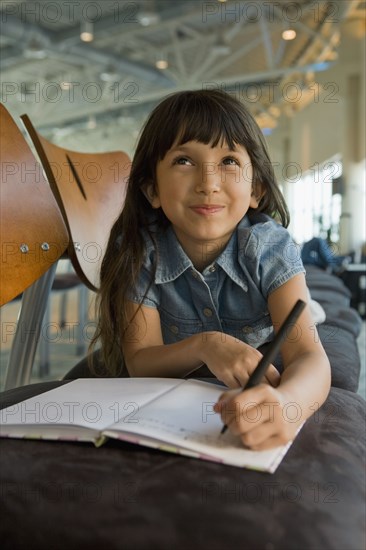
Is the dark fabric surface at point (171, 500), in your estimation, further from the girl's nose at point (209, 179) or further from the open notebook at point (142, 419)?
the girl's nose at point (209, 179)

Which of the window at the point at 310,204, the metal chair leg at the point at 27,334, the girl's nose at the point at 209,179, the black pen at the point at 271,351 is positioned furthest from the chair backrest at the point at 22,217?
the window at the point at 310,204

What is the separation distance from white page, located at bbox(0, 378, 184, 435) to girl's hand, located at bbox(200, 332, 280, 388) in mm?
60

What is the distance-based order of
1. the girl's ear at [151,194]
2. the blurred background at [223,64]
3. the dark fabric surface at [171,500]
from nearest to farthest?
the dark fabric surface at [171,500], the girl's ear at [151,194], the blurred background at [223,64]

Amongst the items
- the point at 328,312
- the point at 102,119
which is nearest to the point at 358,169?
the point at 102,119

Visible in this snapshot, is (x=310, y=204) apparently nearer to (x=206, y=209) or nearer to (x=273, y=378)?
(x=206, y=209)

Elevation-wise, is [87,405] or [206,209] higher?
[206,209]

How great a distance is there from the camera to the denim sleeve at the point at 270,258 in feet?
3.29

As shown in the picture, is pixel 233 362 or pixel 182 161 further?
pixel 182 161

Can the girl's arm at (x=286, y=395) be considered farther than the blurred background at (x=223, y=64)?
No

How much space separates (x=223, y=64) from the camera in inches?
366

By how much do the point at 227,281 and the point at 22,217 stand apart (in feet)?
1.32

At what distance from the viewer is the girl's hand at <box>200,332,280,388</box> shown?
2.47 feet

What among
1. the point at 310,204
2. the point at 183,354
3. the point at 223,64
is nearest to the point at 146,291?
the point at 183,354

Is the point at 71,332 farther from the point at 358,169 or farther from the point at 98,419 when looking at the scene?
the point at 358,169
